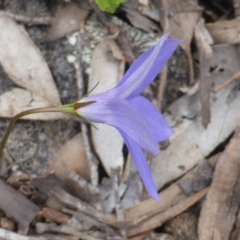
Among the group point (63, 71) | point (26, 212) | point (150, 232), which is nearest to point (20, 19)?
point (63, 71)

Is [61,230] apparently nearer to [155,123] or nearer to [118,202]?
[118,202]

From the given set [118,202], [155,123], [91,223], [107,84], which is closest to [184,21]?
[107,84]

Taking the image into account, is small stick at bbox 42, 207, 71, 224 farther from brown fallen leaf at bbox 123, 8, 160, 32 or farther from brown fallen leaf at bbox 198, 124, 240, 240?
brown fallen leaf at bbox 123, 8, 160, 32

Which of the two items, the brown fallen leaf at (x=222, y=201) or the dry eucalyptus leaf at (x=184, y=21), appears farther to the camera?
the dry eucalyptus leaf at (x=184, y=21)

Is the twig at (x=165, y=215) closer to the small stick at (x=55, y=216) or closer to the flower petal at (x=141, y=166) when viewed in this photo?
the small stick at (x=55, y=216)

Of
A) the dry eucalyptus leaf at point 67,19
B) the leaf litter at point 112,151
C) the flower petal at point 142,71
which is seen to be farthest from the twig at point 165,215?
the dry eucalyptus leaf at point 67,19

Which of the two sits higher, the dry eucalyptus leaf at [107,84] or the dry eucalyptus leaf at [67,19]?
the dry eucalyptus leaf at [67,19]
